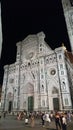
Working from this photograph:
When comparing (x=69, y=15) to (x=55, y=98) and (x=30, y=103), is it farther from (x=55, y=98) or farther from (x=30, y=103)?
(x=30, y=103)

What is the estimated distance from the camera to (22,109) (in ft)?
83.9

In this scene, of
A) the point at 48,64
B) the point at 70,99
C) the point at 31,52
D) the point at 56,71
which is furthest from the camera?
the point at 31,52

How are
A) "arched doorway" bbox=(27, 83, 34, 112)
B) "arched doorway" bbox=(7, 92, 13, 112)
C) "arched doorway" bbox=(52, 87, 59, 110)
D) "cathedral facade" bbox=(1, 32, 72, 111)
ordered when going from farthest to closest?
1. "arched doorway" bbox=(7, 92, 13, 112)
2. "arched doorway" bbox=(27, 83, 34, 112)
3. "cathedral facade" bbox=(1, 32, 72, 111)
4. "arched doorway" bbox=(52, 87, 59, 110)

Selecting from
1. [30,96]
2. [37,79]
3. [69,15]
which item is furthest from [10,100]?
[69,15]

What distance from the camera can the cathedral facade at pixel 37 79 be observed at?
2267 cm

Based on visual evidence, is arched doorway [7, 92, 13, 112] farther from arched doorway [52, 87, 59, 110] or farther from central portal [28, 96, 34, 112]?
arched doorway [52, 87, 59, 110]

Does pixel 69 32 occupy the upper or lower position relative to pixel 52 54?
upper

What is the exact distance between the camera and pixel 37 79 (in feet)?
84.9

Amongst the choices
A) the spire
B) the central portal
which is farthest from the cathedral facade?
the spire

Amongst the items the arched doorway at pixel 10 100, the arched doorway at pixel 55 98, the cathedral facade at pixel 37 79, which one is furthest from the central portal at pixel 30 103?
the arched doorway at pixel 55 98

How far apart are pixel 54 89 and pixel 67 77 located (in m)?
3.51

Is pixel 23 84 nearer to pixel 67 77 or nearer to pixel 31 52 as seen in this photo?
pixel 31 52

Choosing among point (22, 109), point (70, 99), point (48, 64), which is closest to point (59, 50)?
point (48, 64)

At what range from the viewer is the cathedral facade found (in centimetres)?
2267
